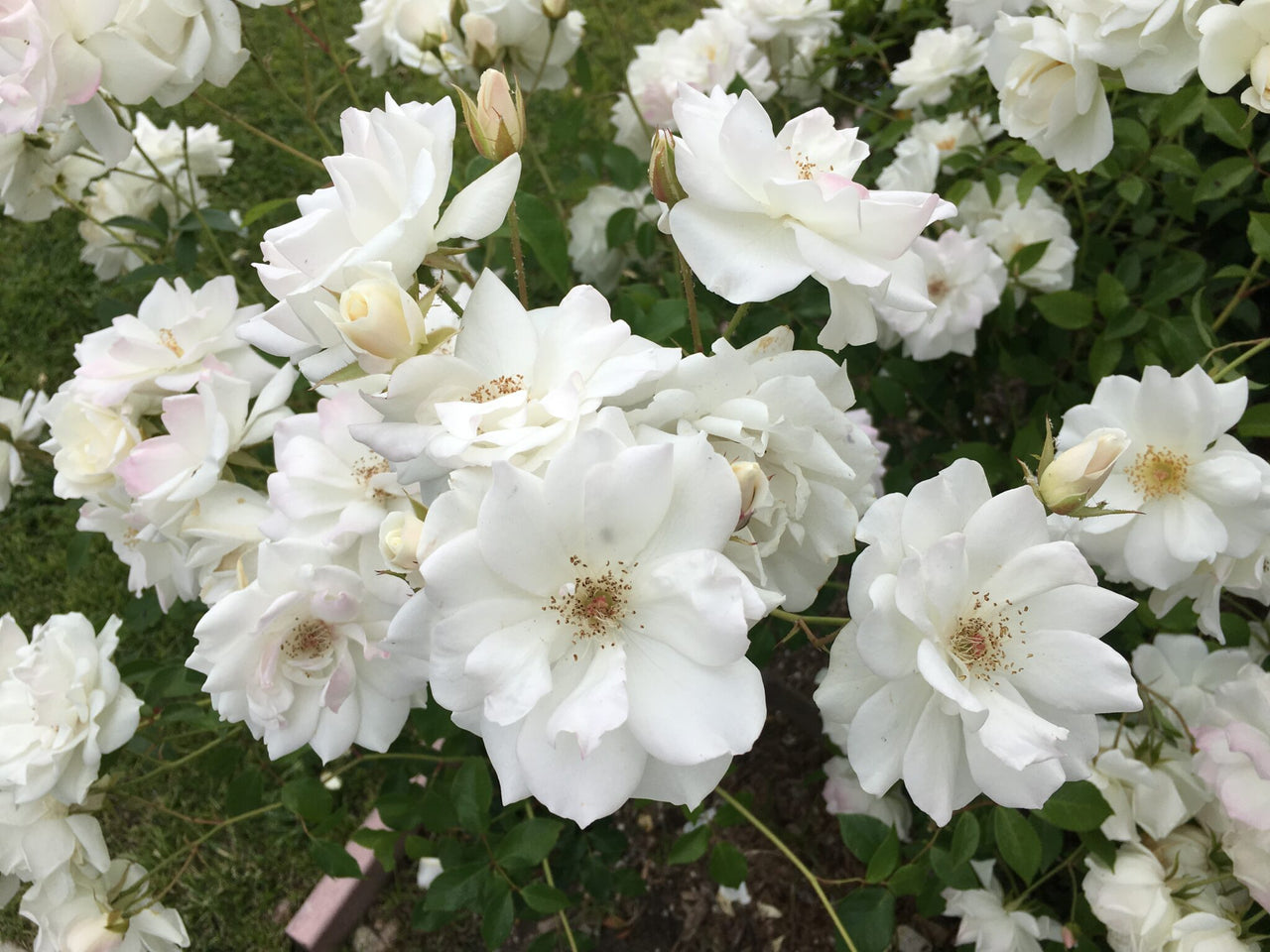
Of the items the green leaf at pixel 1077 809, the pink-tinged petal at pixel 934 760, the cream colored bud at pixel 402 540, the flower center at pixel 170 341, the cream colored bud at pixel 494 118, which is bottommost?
the green leaf at pixel 1077 809

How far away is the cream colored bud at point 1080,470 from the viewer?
863mm

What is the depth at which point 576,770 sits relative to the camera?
2.51 ft

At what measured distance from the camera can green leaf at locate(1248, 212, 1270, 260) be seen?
143 cm

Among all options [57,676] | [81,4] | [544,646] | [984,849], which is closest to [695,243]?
Answer: [544,646]

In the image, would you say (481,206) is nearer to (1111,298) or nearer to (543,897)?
(543,897)

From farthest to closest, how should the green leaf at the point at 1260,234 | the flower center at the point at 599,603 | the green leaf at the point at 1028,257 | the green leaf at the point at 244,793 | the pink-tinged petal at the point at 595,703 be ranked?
the green leaf at the point at 1028,257 < the green leaf at the point at 244,793 < the green leaf at the point at 1260,234 < the flower center at the point at 599,603 < the pink-tinged petal at the point at 595,703

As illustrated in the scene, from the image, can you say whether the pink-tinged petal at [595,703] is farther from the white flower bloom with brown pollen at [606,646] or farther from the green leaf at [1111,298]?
the green leaf at [1111,298]

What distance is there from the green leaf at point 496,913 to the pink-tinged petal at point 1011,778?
91 centimetres

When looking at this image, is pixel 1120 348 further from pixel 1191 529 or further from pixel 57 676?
pixel 57 676

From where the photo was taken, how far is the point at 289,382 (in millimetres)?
1334

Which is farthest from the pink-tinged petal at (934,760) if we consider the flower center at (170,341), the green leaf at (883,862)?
the flower center at (170,341)

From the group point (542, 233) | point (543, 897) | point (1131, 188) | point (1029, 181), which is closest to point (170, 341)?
point (542, 233)

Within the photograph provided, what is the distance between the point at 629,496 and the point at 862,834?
1.00m

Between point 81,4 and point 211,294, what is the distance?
422 mm
